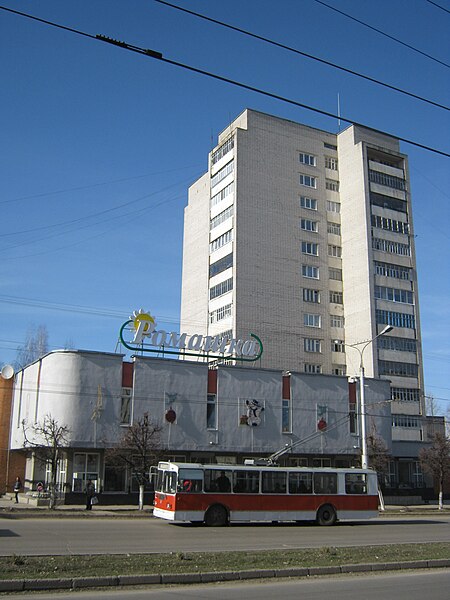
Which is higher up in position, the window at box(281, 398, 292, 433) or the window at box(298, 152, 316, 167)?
the window at box(298, 152, 316, 167)

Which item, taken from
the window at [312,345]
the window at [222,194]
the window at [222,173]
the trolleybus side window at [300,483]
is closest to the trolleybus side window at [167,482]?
the trolleybus side window at [300,483]

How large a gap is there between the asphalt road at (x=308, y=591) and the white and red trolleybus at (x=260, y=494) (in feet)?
46.9

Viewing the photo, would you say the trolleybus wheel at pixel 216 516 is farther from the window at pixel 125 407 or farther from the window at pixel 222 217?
the window at pixel 222 217

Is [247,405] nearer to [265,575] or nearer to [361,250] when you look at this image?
[361,250]

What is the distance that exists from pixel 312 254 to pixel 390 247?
8.38 meters

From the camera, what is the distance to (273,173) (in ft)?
234

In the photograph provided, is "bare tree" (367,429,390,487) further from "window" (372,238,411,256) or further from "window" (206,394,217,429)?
"window" (372,238,411,256)

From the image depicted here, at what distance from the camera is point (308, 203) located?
2874 inches

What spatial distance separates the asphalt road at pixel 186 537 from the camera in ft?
60.8

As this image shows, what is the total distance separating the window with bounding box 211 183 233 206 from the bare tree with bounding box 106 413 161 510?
116 ft

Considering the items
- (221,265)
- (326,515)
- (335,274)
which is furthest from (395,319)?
(326,515)

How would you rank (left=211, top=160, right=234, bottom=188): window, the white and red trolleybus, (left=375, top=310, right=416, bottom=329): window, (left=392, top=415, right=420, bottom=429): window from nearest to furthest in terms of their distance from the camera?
the white and red trolleybus < (left=392, top=415, right=420, bottom=429): window < (left=375, top=310, right=416, bottom=329): window < (left=211, top=160, right=234, bottom=188): window

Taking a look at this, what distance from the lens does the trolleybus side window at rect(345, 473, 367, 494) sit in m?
31.2

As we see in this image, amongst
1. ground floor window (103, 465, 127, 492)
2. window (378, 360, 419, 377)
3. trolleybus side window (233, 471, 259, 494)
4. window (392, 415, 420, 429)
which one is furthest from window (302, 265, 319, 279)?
trolleybus side window (233, 471, 259, 494)
